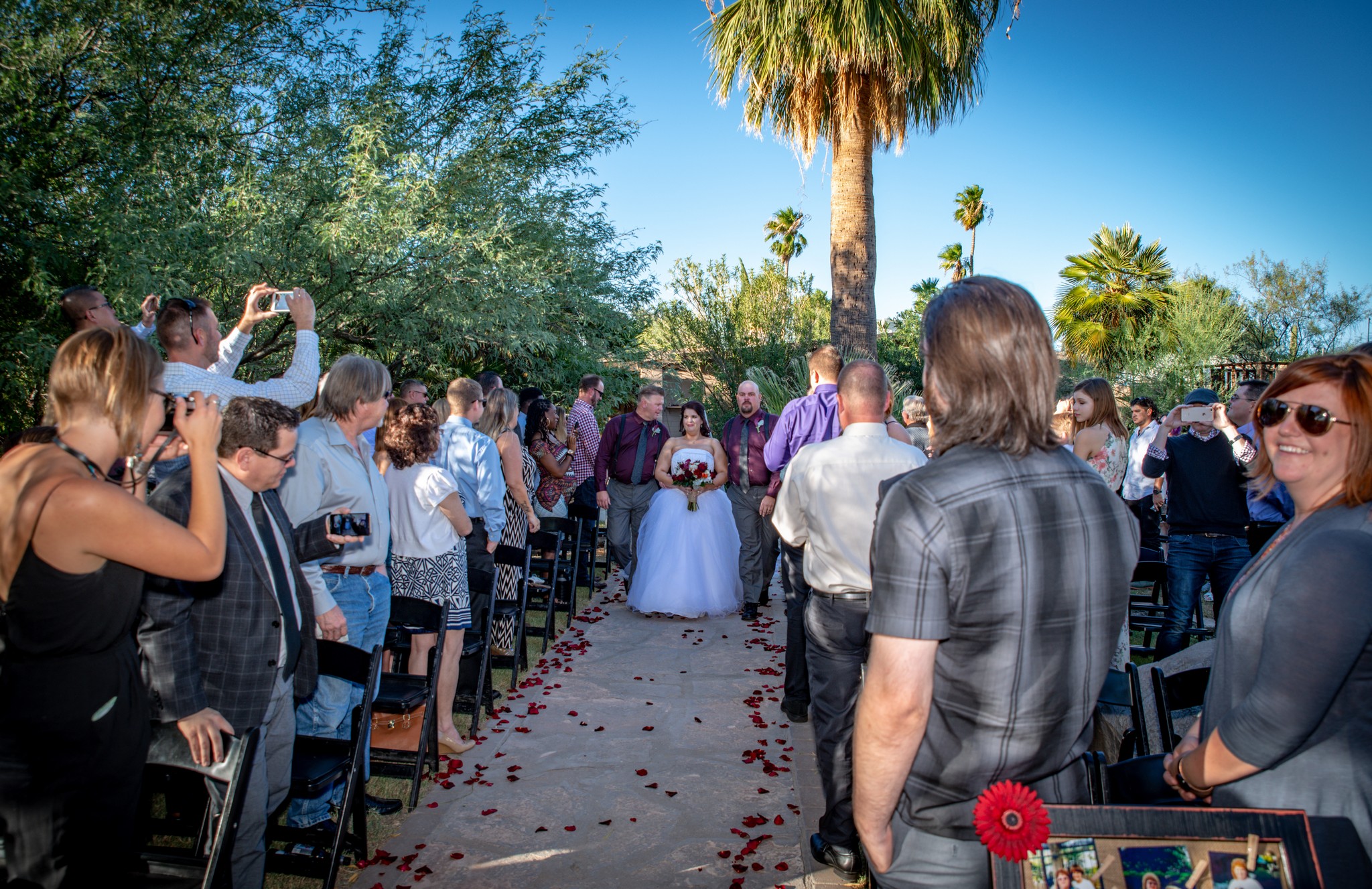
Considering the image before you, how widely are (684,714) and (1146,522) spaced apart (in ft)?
22.4

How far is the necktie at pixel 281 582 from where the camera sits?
2.99m

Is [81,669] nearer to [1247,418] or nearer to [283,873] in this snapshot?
[283,873]

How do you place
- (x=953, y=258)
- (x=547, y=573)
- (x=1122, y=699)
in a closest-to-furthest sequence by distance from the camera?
(x=1122, y=699), (x=547, y=573), (x=953, y=258)

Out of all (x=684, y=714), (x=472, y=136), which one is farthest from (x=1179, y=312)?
(x=684, y=714)

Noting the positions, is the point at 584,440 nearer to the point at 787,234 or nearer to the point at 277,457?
the point at 277,457

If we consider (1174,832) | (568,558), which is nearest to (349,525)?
(1174,832)

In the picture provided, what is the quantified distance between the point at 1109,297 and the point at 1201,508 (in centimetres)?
2665

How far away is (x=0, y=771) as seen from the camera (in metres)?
2.06

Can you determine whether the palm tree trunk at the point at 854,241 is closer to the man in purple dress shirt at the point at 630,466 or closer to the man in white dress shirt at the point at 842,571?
the man in purple dress shirt at the point at 630,466

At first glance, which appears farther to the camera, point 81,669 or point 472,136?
point 472,136

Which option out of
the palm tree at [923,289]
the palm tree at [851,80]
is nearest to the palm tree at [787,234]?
the palm tree at [923,289]

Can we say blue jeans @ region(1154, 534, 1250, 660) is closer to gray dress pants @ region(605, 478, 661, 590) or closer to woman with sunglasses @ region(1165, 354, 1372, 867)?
woman with sunglasses @ region(1165, 354, 1372, 867)

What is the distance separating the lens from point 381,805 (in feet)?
13.6

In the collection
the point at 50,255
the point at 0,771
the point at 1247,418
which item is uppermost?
the point at 50,255
